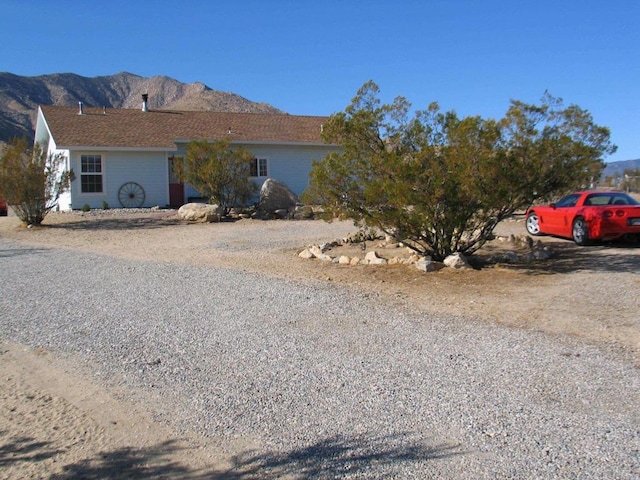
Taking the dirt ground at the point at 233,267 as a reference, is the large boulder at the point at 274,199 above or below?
above

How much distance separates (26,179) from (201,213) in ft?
18.4

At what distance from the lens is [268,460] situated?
154 inches

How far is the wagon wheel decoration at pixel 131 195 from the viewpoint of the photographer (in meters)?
25.5

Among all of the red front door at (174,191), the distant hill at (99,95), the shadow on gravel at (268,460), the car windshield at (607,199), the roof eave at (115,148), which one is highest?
the distant hill at (99,95)

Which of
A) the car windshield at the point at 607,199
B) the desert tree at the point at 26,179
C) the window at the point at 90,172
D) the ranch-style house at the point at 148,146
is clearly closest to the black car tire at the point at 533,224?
the car windshield at the point at 607,199

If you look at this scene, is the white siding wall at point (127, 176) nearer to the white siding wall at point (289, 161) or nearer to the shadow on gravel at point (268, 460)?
the white siding wall at point (289, 161)

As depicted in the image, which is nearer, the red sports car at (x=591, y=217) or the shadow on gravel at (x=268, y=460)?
the shadow on gravel at (x=268, y=460)

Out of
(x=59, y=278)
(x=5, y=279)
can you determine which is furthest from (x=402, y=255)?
(x=5, y=279)

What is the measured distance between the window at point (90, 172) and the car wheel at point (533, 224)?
17082 millimetres

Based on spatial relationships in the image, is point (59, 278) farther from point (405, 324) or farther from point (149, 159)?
point (149, 159)

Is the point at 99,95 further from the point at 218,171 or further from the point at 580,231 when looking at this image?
the point at 580,231

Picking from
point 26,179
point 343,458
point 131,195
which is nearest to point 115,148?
point 131,195

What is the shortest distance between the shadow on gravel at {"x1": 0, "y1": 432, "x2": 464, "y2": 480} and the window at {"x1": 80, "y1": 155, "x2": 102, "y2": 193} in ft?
73.1

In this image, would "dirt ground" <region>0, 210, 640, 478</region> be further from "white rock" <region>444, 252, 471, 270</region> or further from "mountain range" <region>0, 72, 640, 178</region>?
"mountain range" <region>0, 72, 640, 178</region>
